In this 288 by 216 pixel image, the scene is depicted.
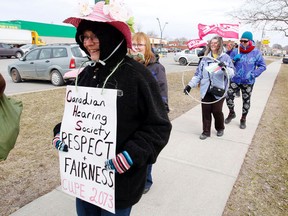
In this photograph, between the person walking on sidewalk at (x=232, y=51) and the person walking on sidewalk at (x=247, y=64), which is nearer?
the person walking on sidewalk at (x=247, y=64)

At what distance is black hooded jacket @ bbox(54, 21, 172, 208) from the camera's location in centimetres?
153

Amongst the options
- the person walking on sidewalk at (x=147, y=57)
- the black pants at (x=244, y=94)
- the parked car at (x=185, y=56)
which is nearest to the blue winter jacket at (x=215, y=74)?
the black pants at (x=244, y=94)

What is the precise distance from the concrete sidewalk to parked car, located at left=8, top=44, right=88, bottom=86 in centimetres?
583

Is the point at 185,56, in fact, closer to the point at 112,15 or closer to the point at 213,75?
the point at 213,75

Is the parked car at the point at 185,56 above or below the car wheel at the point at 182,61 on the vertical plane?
above

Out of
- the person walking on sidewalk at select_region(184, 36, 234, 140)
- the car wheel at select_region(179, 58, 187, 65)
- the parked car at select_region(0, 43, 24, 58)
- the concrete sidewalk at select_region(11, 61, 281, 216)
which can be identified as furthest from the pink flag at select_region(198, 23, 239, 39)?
the parked car at select_region(0, 43, 24, 58)

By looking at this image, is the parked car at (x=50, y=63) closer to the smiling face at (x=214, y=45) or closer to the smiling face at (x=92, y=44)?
the smiling face at (x=214, y=45)

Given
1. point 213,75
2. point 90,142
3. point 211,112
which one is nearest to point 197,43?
point 211,112

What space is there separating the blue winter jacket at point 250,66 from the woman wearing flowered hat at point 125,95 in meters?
3.79

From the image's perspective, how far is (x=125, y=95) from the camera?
153 cm

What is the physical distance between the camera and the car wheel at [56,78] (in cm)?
973

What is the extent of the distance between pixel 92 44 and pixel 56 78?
28.9ft

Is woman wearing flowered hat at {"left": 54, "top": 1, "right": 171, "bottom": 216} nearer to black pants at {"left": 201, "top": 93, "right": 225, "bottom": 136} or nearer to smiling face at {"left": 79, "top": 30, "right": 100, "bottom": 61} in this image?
smiling face at {"left": 79, "top": 30, "right": 100, "bottom": 61}

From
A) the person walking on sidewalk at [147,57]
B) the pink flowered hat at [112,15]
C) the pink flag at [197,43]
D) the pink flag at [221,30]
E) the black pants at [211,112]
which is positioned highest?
the pink flag at [221,30]
